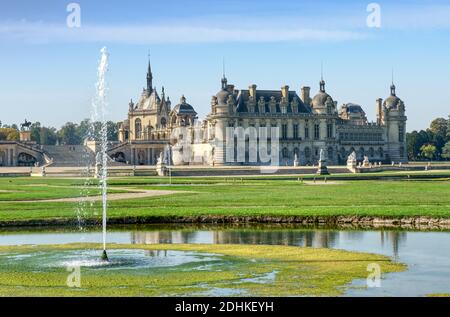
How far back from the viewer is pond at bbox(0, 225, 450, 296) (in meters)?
23.1

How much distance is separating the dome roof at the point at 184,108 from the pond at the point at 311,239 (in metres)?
100

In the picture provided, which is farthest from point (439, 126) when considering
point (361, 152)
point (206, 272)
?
point (206, 272)

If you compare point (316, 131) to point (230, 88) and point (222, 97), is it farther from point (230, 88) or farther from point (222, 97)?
point (222, 97)

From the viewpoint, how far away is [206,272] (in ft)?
74.7

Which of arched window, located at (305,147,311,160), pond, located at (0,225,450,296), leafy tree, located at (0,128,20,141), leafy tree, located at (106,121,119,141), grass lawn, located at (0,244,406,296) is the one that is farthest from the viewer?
leafy tree, located at (106,121,119,141)

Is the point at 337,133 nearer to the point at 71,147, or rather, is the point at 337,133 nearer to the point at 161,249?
the point at 71,147

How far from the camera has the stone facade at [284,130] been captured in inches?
4515

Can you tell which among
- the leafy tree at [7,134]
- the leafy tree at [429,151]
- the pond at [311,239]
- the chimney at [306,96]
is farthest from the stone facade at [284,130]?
the pond at [311,239]

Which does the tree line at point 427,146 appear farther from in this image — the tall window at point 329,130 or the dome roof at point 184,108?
the dome roof at point 184,108

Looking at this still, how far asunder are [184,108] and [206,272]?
114 meters

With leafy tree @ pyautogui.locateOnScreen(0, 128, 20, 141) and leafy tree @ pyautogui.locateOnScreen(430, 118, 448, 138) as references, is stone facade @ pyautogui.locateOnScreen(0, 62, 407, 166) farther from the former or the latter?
leafy tree @ pyautogui.locateOnScreen(0, 128, 20, 141)

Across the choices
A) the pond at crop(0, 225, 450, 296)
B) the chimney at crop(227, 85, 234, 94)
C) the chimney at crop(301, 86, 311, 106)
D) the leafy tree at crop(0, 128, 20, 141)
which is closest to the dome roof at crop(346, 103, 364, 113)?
the chimney at crop(301, 86, 311, 106)

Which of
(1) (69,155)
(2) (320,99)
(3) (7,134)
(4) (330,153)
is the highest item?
(2) (320,99)
